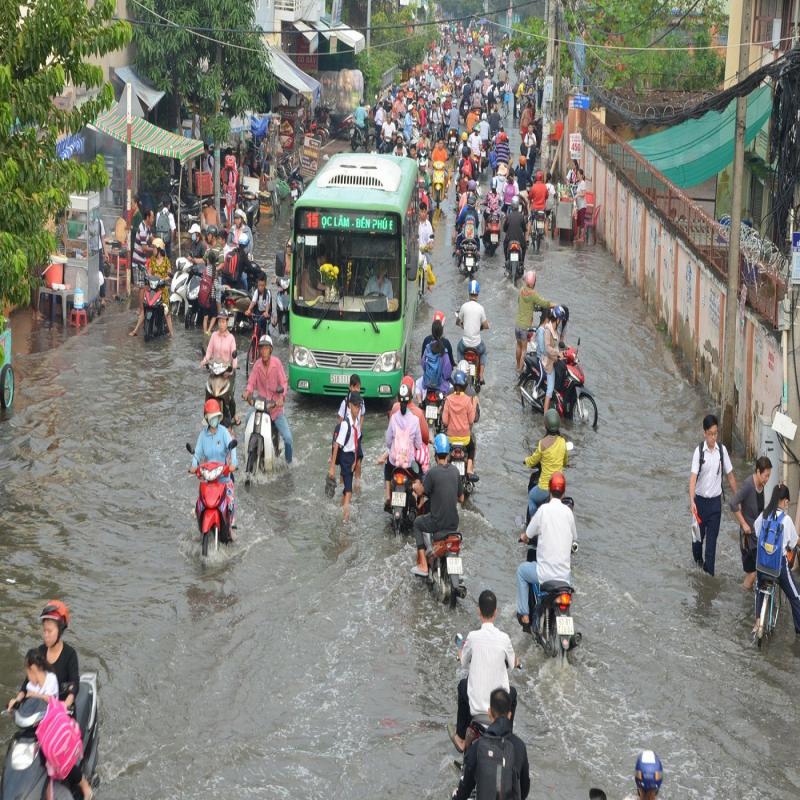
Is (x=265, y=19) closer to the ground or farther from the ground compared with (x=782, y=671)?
farther from the ground

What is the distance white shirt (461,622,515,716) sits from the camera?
994cm

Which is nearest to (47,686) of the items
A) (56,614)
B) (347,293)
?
(56,614)

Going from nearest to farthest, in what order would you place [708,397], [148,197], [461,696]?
[461,696] < [708,397] < [148,197]

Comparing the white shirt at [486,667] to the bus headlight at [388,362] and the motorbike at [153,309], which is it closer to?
the bus headlight at [388,362]

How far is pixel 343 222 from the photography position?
66.3ft

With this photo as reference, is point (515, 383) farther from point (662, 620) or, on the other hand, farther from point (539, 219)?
point (539, 219)

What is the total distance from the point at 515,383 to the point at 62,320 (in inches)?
310

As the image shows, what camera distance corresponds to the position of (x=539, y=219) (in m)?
35.2

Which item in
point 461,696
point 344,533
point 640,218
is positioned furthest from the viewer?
point 640,218

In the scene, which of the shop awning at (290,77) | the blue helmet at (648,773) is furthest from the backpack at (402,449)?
the shop awning at (290,77)

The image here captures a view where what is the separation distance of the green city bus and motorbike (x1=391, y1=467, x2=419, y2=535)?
5.02 m

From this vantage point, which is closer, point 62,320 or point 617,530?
point 617,530

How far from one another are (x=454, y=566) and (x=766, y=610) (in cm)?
276

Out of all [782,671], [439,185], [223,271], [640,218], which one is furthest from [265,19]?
[782,671]
